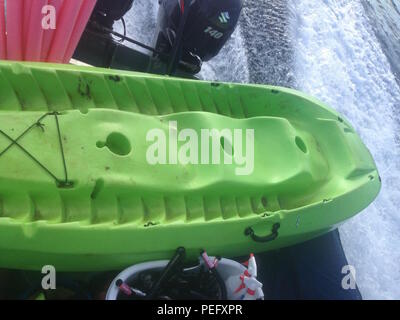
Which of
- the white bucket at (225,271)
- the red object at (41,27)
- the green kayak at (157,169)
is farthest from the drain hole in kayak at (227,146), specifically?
the red object at (41,27)

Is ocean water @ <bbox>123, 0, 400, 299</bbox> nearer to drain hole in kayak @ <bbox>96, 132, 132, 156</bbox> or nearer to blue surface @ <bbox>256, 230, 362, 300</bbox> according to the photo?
blue surface @ <bbox>256, 230, 362, 300</bbox>

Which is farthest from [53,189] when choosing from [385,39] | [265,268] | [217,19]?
[385,39]

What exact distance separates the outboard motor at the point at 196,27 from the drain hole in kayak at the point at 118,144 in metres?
0.89

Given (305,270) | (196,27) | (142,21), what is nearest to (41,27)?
(196,27)

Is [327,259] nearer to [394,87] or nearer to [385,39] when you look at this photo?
[394,87]

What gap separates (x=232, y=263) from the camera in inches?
64.6

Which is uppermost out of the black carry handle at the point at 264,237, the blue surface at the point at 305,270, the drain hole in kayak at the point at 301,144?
the drain hole in kayak at the point at 301,144

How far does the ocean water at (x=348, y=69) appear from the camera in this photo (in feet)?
9.82

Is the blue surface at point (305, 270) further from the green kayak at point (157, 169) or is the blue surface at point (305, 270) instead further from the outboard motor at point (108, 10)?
the outboard motor at point (108, 10)

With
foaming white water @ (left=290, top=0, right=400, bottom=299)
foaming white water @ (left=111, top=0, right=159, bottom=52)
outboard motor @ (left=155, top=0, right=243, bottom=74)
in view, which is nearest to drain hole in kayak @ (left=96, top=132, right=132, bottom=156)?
outboard motor @ (left=155, top=0, right=243, bottom=74)

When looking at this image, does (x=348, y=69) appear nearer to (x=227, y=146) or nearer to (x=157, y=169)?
(x=227, y=146)

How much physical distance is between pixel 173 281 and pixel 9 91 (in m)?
1.05

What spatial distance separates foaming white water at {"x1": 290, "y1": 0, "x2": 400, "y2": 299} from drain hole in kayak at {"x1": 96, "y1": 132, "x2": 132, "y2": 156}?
1.91 meters
